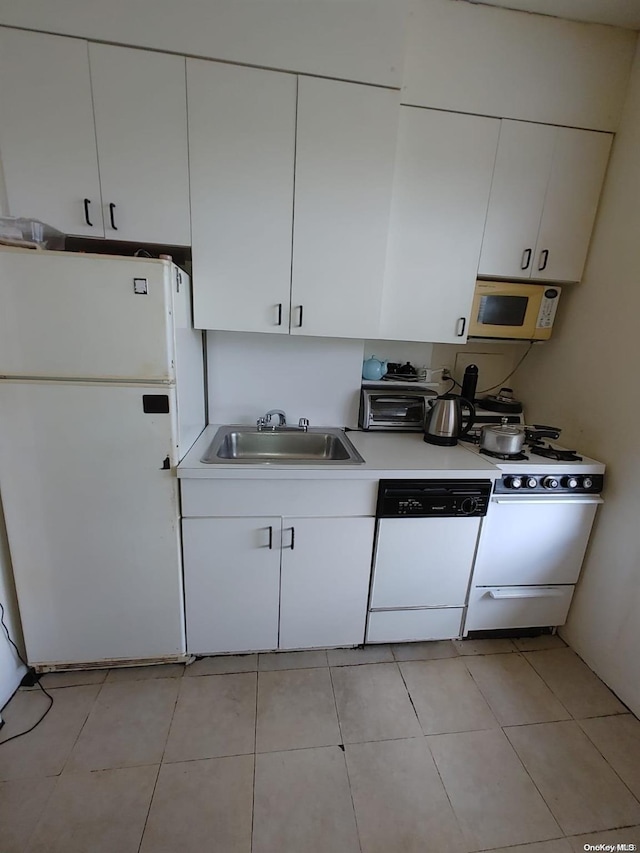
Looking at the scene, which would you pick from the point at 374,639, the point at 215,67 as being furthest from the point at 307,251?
the point at 374,639

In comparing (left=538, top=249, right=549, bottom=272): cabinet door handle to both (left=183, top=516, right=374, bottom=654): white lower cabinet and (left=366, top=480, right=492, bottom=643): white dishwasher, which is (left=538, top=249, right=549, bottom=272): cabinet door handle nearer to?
(left=366, top=480, right=492, bottom=643): white dishwasher

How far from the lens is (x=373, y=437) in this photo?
6.39ft

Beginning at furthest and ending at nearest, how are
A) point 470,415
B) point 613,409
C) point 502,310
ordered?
point 502,310 → point 470,415 → point 613,409

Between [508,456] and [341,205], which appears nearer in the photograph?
[341,205]

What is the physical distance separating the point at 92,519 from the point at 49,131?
1484 mm

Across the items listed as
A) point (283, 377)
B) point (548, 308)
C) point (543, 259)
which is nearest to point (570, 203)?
point (543, 259)

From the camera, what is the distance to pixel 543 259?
5.94ft

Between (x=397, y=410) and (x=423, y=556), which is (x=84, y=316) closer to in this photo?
(x=397, y=410)

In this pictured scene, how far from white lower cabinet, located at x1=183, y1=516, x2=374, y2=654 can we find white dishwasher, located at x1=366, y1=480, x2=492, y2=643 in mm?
86

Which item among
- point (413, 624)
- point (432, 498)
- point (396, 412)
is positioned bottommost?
point (413, 624)

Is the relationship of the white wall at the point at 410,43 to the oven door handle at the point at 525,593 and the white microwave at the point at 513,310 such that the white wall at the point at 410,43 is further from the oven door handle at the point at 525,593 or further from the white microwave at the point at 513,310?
the oven door handle at the point at 525,593

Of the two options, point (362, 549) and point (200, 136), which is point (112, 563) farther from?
point (200, 136)

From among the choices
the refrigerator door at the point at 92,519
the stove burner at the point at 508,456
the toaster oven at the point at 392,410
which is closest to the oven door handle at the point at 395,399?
the toaster oven at the point at 392,410

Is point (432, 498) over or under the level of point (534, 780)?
over
